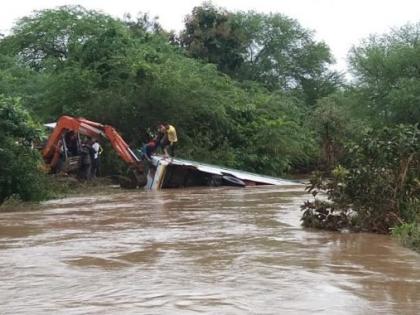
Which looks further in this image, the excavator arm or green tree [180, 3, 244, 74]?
green tree [180, 3, 244, 74]

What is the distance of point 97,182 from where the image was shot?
21.7m

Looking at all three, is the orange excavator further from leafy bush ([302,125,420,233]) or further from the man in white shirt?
leafy bush ([302,125,420,233])

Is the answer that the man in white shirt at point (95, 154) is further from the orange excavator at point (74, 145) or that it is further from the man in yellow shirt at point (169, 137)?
the man in yellow shirt at point (169, 137)

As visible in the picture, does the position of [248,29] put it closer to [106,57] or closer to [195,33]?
[195,33]

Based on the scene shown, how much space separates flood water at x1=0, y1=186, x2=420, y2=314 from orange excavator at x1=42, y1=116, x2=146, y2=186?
28.2 feet

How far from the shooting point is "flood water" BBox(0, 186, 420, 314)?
17.9 ft

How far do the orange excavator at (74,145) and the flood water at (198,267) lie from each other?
8.61 metres

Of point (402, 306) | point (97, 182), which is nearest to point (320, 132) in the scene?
point (97, 182)

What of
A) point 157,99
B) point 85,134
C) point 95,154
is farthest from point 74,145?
point 157,99

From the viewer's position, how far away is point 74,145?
872 inches

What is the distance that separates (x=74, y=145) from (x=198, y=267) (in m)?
15.7

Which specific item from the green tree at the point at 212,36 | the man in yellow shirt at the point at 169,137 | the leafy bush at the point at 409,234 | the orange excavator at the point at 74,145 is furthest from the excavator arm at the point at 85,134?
the green tree at the point at 212,36

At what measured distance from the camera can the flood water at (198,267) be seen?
5.46 meters

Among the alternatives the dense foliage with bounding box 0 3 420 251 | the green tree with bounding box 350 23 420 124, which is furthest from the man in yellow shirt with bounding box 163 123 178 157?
the green tree with bounding box 350 23 420 124
